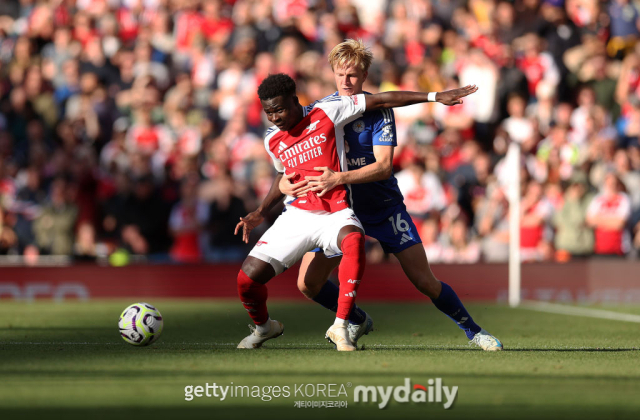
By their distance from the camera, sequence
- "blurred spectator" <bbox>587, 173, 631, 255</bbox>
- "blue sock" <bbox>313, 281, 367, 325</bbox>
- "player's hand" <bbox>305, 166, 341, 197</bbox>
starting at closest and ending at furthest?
1. "player's hand" <bbox>305, 166, 341, 197</bbox>
2. "blue sock" <bbox>313, 281, 367, 325</bbox>
3. "blurred spectator" <bbox>587, 173, 631, 255</bbox>

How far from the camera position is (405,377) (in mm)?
5996

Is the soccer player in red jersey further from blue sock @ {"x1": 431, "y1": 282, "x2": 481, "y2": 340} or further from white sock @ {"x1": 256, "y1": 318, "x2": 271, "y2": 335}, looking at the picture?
blue sock @ {"x1": 431, "y1": 282, "x2": 481, "y2": 340}

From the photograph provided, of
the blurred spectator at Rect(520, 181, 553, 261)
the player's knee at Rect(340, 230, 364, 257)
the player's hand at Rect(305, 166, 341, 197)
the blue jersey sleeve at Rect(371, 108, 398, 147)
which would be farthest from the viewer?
the blurred spectator at Rect(520, 181, 553, 261)

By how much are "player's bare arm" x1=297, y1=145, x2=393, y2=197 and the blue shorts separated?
400 mm

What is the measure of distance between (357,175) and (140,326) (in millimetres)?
2123

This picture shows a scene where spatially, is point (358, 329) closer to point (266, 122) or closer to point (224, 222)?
point (224, 222)

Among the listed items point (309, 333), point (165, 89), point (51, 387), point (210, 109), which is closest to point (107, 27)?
point (165, 89)

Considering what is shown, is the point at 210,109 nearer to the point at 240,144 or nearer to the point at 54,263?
the point at 240,144

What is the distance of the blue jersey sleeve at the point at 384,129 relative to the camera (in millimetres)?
7613

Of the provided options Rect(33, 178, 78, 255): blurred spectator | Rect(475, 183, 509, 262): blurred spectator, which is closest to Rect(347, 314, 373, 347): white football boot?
Rect(475, 183, 509, 262): blurred spectator

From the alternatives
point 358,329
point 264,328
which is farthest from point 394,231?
point 264,328

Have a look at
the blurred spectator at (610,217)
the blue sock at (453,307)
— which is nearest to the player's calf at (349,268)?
the blue sock at (453,307)

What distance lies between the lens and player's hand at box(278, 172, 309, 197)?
7.50m

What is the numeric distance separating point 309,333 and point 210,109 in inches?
331
